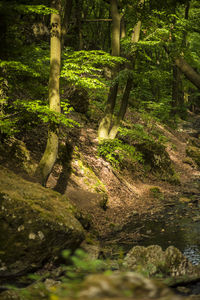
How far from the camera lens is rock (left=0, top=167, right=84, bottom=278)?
397cm

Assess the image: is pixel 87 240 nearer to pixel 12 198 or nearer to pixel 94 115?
pixel 12 198

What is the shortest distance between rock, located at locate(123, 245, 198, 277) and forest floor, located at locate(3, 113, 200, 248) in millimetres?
1734

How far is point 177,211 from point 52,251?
214 inches

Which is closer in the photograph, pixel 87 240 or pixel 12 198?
pixel 12 198

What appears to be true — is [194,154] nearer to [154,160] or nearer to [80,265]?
[154,160]

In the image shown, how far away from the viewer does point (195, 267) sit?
422 centimetres

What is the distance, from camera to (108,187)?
9508mm

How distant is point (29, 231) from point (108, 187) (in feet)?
18.4

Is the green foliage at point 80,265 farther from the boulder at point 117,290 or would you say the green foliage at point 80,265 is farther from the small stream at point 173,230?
the small stream at point 173,230

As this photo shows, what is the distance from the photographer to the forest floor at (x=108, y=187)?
7413mm

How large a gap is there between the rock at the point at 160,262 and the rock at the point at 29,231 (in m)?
1.27

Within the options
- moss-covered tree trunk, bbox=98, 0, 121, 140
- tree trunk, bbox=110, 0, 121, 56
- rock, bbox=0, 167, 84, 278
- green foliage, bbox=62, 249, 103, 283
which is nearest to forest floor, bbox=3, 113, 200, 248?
moss-covered tree trunk, bbox=98, 0, 121, 140

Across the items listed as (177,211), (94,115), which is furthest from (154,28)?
(177,211)

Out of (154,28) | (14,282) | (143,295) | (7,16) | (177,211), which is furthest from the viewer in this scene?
(154,28)
